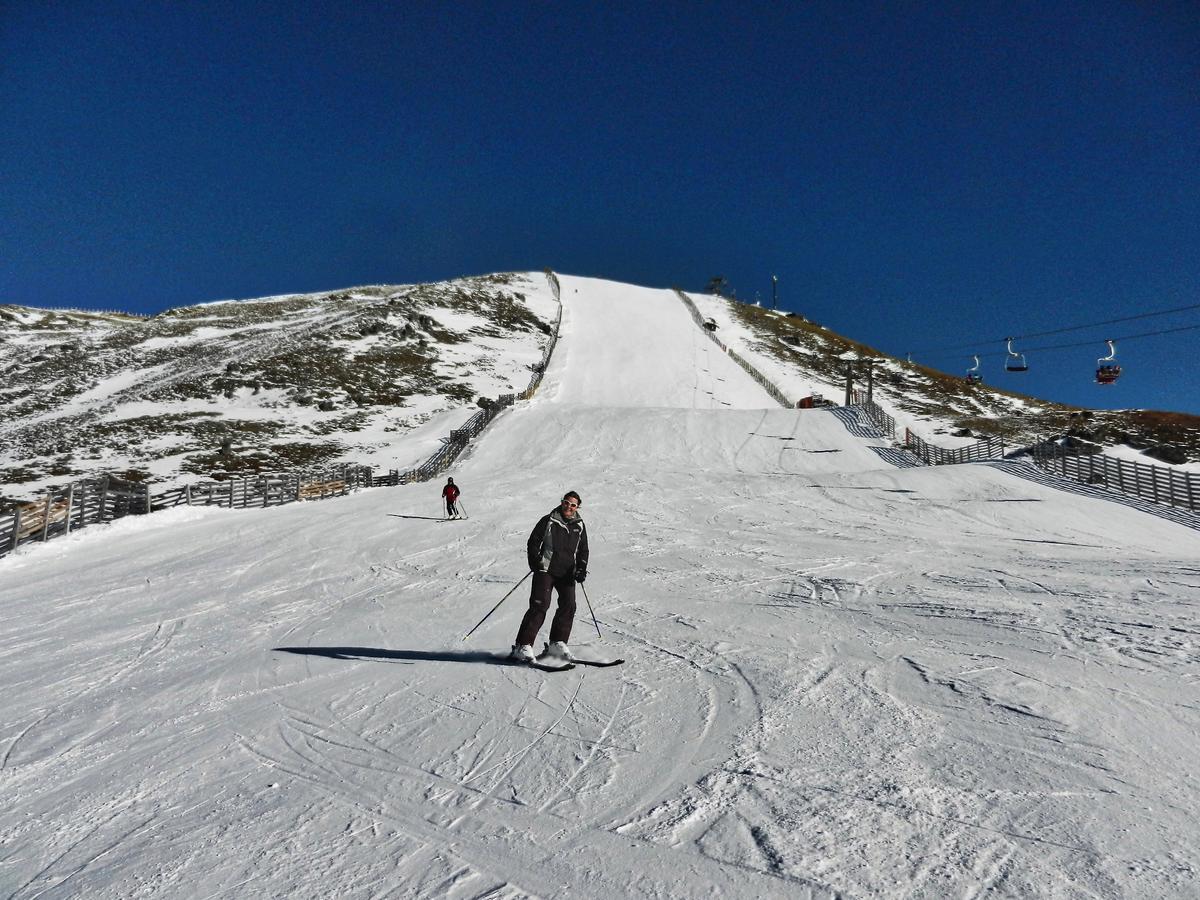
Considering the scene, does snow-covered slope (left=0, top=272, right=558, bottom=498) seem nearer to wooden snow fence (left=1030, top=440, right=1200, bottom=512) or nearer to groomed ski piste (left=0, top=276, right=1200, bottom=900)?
groomed ski piste (left=0, top=276, right=1200, bottom=900)

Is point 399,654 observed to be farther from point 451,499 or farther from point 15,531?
point 15,531

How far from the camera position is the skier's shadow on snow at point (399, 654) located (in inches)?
266

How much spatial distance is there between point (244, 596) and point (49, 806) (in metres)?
6.88

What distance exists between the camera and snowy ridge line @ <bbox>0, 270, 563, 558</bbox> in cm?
1625

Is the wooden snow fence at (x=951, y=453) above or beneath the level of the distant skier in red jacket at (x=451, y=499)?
above

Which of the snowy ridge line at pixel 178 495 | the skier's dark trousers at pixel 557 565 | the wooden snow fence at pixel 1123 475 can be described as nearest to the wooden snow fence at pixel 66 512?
the snowy ridge line at pixel 178 495

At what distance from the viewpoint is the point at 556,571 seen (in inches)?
251

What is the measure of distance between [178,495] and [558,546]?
71.4 ft

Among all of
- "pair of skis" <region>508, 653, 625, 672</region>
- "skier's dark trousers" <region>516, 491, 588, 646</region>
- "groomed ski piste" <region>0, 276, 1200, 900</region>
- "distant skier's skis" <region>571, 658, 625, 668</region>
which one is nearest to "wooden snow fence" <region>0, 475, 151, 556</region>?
"groomed ski piste" <region>0, 276, 1200, 900</region>

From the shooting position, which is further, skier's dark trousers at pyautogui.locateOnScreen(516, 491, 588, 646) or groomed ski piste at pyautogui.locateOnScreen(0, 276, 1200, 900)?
skier's dark trousers at pyautogui.locateOnScreen(516, 491, 588, 646)

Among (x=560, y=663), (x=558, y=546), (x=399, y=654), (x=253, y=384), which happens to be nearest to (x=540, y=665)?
(x=560, y=663)

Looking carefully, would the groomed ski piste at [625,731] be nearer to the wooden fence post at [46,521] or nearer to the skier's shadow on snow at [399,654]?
the skier's shadow on snow at [399,654]

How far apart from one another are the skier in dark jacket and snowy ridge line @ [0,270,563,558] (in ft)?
51.6

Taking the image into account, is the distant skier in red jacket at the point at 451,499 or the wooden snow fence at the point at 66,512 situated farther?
the distant skier in red jacket at the point at 451,499
